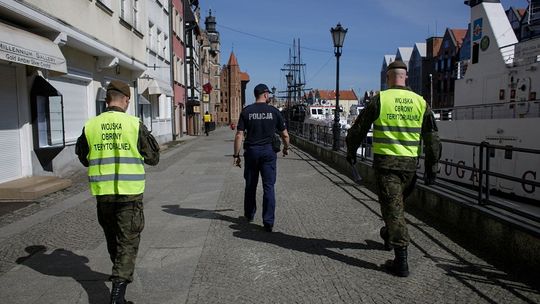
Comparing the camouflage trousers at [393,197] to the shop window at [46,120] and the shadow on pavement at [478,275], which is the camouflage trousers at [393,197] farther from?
the shop window at [46,120]

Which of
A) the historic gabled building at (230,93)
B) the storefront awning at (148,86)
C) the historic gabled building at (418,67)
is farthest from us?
the historic gabled building at (230,93)

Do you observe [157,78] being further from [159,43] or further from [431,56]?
[431,56]

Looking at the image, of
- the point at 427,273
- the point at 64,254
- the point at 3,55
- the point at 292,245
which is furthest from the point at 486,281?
the point at 3,55

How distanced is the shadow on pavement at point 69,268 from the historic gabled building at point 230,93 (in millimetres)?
101406

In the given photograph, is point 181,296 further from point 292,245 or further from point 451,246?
point 451,246

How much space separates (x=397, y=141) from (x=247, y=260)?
6.60 feet

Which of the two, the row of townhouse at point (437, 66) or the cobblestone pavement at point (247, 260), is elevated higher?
the row of townhouse at point (437, 66)

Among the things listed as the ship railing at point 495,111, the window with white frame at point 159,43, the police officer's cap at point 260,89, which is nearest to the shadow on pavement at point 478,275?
the police officer's cap at point 260,89

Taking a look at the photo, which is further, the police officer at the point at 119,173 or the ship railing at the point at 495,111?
the ship railing at the point at 495,111

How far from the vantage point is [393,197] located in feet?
14.8

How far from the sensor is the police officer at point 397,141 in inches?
177

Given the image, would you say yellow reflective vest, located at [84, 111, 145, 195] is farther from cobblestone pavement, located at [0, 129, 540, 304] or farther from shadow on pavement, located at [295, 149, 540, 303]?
shadow on pavement, located at [295, 149, 540, 303]

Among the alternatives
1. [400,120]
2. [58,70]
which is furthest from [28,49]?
[400,120]

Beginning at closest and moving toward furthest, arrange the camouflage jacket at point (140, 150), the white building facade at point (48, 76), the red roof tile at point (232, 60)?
the camouflage jacket at point (140, 150) < the white building facade at point (48, 76) < the red roof tile at point (232, 60)
